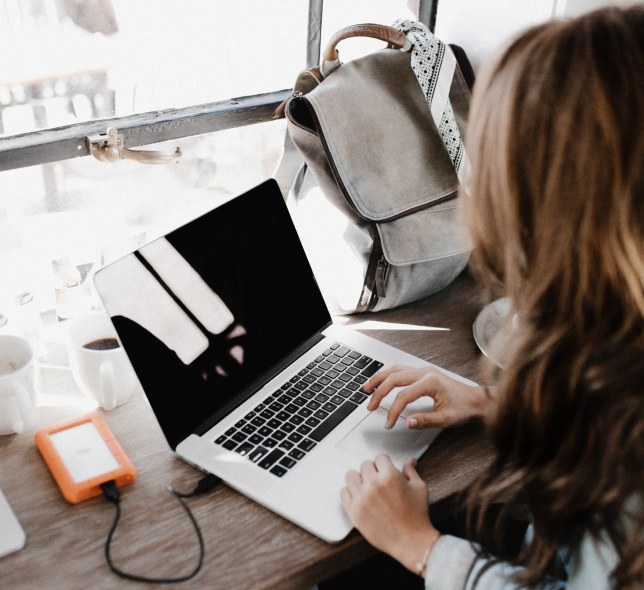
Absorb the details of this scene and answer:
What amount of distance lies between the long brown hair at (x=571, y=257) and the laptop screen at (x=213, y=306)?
38 centimetres

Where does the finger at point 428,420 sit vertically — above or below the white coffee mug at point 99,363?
below

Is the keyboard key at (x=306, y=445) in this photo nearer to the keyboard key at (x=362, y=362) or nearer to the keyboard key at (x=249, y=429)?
the keyboard key at (x=249, y=429)

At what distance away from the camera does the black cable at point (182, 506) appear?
2.28ft

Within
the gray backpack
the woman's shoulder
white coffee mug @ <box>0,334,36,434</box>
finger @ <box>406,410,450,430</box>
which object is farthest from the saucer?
white coffee mug @ <box>0,334,36,434</box>

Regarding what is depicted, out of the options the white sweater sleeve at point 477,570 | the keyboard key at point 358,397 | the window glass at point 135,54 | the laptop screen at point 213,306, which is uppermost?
the window glass at point 135,54

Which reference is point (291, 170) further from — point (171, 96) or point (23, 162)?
point (23, 162)

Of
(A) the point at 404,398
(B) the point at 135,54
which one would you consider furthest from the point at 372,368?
(B) the point at 135,54

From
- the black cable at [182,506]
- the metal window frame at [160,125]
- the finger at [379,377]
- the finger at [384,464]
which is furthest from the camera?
the metal window frame at [160,125]

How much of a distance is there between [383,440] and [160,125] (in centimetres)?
66

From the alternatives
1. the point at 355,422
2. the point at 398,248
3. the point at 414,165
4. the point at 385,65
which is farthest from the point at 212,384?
the point at 385,65

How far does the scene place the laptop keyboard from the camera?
0.84 metres

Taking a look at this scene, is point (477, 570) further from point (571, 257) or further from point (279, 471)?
point (571, 257)

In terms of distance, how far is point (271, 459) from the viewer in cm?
83

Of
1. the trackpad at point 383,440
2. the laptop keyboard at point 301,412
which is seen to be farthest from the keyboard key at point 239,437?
the trackpad at point 383,440
